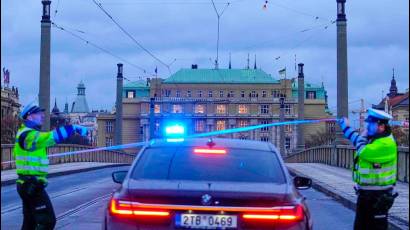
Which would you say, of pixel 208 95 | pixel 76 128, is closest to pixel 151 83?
pixel 208 95

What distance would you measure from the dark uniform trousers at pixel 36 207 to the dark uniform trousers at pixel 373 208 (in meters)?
3.26

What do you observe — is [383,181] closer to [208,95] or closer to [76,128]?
[76,128]

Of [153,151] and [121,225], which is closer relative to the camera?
[121,225]

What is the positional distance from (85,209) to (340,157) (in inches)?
895

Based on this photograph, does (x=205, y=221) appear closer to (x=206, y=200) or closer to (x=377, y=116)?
(x=206, y=200)

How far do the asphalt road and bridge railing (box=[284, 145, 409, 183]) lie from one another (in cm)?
279

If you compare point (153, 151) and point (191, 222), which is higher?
point (153, 151)

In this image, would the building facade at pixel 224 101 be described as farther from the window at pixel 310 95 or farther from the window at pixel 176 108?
the window at pixel 176 108

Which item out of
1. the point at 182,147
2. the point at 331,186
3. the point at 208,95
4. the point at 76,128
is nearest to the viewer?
the point at 182,147

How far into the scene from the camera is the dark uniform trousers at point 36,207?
7941mm

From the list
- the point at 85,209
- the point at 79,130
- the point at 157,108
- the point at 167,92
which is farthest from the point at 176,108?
the point at 79,130

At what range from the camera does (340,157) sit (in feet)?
120

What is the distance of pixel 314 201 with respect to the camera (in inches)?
749

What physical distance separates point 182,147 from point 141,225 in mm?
1455
